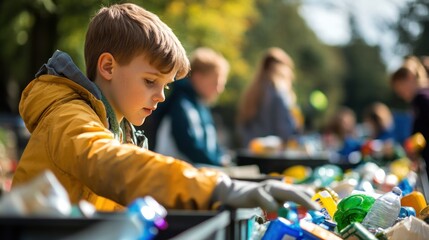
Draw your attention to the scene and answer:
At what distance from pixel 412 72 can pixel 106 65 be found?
681cm

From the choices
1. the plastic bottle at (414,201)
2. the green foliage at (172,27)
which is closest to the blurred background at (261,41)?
the green foliage at (172,27)

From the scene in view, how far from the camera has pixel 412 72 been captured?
9.62m

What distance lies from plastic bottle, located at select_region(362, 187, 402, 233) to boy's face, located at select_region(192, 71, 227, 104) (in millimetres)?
5548

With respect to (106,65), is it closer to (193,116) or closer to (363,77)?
(193,116)

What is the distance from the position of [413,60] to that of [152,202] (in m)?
8.32

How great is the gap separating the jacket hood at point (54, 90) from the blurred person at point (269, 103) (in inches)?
300

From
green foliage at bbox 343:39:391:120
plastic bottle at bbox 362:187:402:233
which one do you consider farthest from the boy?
green foliage at bbox 343:39:391:120

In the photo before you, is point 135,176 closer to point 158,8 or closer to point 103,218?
point 103,218

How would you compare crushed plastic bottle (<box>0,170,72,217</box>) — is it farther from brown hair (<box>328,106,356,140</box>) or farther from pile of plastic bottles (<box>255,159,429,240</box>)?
brown hair (<box>328,106,356,140</box>)

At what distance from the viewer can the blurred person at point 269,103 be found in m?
10.8

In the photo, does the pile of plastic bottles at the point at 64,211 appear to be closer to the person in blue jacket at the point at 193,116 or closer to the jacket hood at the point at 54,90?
the jacket hood at the point at 54,90

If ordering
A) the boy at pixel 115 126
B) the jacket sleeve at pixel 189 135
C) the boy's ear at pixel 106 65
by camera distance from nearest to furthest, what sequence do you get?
the boy at pixel 115 126, the boy's ear at pixel 106 65, the jacket sleeve at pixel 189 135

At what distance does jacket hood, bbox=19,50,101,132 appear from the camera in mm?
3008

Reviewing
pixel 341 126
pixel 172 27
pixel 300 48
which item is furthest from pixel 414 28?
pixel 172 27
